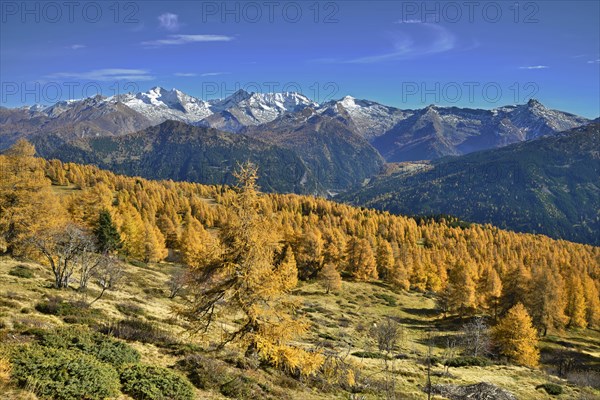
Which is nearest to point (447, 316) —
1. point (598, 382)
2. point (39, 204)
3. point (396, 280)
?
point (396, 280)

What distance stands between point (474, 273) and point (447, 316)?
24366 mm

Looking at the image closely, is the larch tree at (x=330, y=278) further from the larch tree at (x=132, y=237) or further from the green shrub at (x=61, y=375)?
the green shrub at (x=61, y=375)

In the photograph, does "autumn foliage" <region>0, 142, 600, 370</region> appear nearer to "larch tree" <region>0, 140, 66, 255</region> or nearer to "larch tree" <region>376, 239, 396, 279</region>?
"larch tree" <region>0, 140, 66, 255</region>

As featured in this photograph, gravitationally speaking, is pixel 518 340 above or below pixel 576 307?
above

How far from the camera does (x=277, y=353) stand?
24172 millimetres

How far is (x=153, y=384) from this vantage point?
1672 centimetres

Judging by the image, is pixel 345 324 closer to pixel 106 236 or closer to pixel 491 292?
pixel 491 292

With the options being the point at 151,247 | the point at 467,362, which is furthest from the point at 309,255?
the point at 467,362

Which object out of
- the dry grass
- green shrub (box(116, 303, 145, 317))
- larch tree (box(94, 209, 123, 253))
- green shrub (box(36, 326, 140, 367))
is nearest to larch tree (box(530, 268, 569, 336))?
the dry grass

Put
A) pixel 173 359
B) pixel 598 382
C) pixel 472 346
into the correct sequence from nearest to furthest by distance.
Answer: pixel 173 359 → pixel 598 382 → pixel 472 346

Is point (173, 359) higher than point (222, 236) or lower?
lower

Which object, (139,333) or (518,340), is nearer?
(139,333)

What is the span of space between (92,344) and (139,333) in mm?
6269

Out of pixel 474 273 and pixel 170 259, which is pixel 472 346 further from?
pixel 170 259
